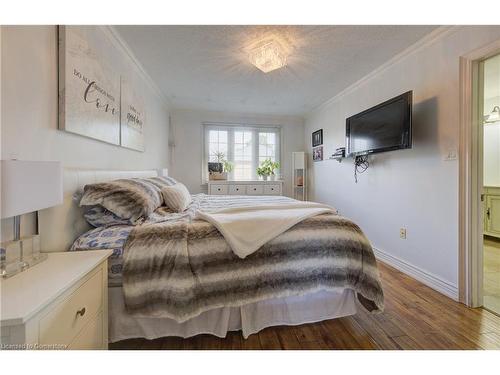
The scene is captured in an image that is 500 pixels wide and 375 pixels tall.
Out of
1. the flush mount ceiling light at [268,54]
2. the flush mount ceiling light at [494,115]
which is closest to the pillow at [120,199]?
the flush mount ceiling light at [268,54]

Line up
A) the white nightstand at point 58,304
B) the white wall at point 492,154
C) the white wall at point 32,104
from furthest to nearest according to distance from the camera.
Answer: the white wall at point 492,154 → the white wall at point 32,104 → the white nightstand at point 58,304

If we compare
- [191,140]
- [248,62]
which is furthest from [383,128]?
[191,140]

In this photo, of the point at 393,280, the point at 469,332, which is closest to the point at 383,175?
the point at 393,280

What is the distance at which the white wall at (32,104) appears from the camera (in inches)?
40.9

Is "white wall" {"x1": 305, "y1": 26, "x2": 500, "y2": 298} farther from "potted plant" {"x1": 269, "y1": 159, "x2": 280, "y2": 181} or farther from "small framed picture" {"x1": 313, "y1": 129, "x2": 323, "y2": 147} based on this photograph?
"potted plant" {"x1": 269, "y1": 159, "x2": 280, "y2": 181}

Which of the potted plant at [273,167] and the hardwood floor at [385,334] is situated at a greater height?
the potted plant at [273,167]

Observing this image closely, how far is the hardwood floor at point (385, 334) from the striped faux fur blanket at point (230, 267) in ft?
0.66

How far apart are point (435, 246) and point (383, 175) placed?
3.16 ft

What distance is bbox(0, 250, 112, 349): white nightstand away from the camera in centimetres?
69

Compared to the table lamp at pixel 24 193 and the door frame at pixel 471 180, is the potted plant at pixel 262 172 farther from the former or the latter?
the table lamp at pixel 24 193

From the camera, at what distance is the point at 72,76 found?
1.44 metres

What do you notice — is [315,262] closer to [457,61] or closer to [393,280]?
[393,280]

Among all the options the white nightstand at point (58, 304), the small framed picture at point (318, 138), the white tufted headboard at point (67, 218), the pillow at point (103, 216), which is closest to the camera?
the white nightstand at point (58, 304)

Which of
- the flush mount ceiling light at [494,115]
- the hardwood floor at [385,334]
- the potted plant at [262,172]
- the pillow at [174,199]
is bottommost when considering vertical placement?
the hardwood floor at [385,334]
